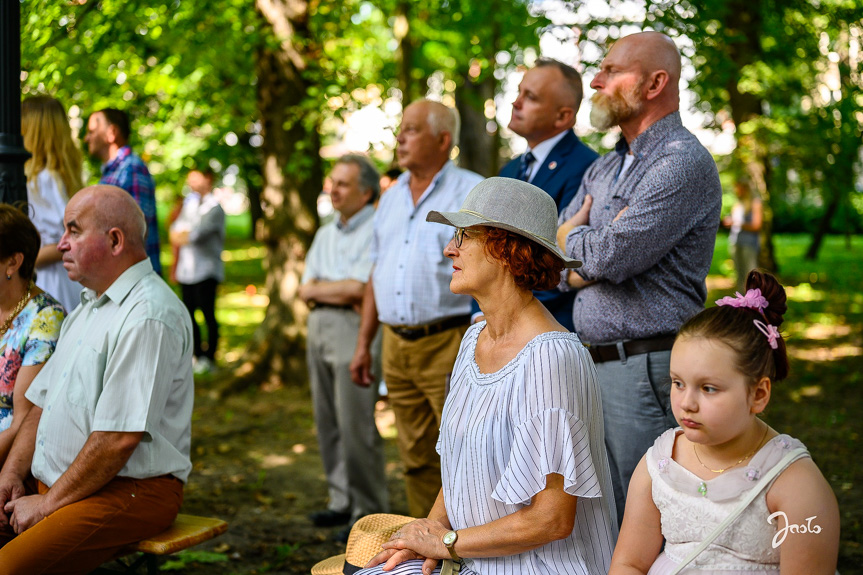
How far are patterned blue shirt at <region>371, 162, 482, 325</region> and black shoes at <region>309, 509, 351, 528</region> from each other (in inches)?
61.0

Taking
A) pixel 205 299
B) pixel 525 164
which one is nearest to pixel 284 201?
pixel 205 299

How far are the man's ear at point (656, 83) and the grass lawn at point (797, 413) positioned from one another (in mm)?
1049

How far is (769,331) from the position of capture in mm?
2031

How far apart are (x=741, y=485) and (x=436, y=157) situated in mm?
3043

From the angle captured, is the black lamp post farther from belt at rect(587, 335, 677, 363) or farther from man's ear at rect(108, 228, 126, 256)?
belt at rect(587, 335, 677, 363)

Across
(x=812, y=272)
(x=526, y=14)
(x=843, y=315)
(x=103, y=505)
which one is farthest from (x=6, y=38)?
(x=812, y=272)

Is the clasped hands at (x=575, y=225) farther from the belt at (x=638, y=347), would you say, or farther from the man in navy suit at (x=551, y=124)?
the man in navy suit at (x=551, y=124)

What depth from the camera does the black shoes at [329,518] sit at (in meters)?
5.45

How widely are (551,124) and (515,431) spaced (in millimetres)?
2048

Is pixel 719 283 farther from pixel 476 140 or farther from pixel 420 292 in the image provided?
pixel 420 292

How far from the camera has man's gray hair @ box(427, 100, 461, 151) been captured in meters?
4.71

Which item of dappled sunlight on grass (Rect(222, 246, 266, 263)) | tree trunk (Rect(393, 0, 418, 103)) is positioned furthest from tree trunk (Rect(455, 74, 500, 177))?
dappled sunlight on grass (Rect(222, 246, 266, 263))

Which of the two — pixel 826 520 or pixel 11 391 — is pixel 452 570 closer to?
pixel 826 520

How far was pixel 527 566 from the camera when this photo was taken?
7.95 feet
